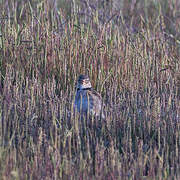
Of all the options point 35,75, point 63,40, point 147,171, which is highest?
point 63,40

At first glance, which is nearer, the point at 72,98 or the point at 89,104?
the point at 89,104

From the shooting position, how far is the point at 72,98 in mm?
5598

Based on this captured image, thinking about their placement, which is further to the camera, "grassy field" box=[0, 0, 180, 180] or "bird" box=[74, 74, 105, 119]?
"bird" box=[74, 74, 105, 119]

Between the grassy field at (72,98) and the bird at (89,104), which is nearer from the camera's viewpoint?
the grassy field at (72,98)

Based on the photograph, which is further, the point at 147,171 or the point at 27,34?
the point at 27,34

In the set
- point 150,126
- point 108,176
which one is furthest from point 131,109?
point 108,176

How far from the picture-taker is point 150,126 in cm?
482

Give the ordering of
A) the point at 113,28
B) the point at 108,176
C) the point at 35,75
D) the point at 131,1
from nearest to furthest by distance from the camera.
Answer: the point at 108,176 → the point at 35,75 → the point at 113,28 → the point at 131,1

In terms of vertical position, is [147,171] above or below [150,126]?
below

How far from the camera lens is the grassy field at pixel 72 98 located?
13.0 ft

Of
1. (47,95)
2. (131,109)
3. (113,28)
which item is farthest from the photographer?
(113,28)

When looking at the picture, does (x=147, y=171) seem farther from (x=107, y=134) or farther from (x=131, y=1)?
(x=131, y=1)

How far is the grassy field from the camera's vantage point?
397cm

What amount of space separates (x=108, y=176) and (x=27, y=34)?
327 centimetres
